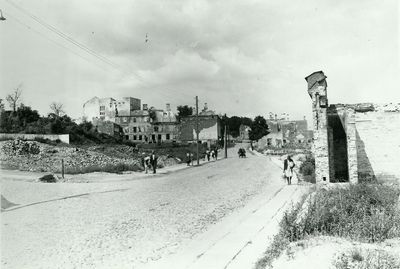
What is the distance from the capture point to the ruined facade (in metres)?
16.3

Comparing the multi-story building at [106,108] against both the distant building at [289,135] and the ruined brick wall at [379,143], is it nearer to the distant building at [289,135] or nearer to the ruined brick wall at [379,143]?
the distant building at [289,135]

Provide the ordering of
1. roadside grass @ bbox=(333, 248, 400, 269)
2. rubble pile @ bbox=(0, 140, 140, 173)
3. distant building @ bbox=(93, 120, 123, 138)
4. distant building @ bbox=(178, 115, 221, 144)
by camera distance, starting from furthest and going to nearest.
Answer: distant building @ bbox=(178, 115, 221, 144) < distant building @ bbox=(93, 120, 123, 138) < rubble pile @ bbox=(0, 140, 140, 173) < roadside grass @ bbox=(333, 248, 400, 269)

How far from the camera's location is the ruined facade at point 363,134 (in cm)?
1627

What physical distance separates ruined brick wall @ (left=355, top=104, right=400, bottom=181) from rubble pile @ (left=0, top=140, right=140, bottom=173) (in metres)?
17.8

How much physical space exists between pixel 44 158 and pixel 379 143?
24362mm

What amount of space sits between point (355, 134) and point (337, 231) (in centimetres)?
1006

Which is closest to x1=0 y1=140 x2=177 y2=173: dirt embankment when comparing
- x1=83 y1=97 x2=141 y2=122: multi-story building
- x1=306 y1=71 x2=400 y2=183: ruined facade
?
x1=306 y1=71 x2=400 y2=183: ruined facade

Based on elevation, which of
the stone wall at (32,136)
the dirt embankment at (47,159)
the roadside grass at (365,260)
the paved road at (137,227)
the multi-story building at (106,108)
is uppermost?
the multi-story building at (106,108)

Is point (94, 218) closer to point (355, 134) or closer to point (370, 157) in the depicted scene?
point (355, 134)

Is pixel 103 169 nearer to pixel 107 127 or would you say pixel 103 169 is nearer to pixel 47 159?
pixel 47 159

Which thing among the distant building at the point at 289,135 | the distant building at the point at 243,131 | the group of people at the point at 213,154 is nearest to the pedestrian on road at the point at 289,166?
the group of people at the point at 213,154

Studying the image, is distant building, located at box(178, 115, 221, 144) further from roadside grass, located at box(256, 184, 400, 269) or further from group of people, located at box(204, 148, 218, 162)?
roadside grass, located at box(256, 184, 400, 269)

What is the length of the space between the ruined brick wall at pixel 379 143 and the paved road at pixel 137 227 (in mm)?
3979

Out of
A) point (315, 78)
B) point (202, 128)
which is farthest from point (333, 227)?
point (202, 128)
